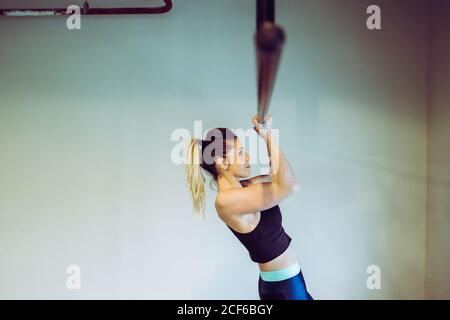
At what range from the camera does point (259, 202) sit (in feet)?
6.57

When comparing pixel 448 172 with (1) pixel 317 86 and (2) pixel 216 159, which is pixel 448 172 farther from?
(2) pixel 216 159

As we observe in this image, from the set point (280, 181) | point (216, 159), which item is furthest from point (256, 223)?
point (216, 159)

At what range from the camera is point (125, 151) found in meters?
2.48

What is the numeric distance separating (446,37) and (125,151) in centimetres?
212

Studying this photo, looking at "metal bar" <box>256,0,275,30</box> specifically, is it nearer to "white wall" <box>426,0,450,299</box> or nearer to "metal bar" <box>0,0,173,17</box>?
"metal bar" <box>0,0,173,17</box>

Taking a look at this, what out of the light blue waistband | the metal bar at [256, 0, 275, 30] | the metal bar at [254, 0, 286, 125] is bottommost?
the light blue waistband

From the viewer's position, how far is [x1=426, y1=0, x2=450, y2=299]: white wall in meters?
2.27

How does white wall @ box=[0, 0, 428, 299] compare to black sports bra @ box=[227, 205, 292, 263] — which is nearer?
black sports bra @ box=[227, 205, 292, 263]

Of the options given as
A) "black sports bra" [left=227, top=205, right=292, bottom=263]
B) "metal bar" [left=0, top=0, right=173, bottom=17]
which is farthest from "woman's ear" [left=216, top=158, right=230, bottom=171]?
"metal bar" [left=0, top=0, right=173, bottom=17]

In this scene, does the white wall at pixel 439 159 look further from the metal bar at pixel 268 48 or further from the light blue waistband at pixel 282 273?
the metal bar at pixel 268 48

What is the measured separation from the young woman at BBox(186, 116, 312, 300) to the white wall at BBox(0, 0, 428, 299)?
23cm

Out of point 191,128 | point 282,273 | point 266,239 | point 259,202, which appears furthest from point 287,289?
point 191,128

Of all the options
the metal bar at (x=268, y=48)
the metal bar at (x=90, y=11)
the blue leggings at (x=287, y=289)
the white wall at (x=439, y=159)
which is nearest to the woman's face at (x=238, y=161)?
the blue leggings at (x=287, y=289)

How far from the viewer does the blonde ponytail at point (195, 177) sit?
7.68 ft
